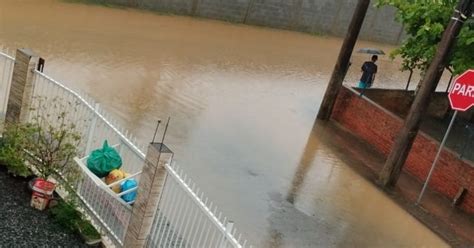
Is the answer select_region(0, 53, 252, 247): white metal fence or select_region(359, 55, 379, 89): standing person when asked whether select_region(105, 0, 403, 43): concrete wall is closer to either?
select_region(359, 55, 379, 89): standing person

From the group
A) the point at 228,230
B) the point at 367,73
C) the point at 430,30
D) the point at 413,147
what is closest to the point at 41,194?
the point at 228,230

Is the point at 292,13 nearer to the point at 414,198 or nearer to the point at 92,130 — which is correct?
the point at 414,198

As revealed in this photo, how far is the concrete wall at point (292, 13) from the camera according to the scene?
2508 centimetres

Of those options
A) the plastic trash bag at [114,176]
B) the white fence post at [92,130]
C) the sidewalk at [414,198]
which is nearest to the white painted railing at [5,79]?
the white fence post at [92,130]

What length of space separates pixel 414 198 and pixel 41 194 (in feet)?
24.6

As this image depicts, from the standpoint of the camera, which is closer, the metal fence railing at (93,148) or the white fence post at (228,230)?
the white fence post at (228,230)

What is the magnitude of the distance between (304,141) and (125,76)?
5008mm

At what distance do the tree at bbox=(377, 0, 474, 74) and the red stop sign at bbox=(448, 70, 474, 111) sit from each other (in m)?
0.81

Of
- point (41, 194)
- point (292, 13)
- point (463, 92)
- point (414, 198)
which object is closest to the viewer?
point (41, 194)

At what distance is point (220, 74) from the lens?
59.0ft

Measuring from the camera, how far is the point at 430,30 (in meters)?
13.0

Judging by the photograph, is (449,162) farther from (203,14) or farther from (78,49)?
(203,14)

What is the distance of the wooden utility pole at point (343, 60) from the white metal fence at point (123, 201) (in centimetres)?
817

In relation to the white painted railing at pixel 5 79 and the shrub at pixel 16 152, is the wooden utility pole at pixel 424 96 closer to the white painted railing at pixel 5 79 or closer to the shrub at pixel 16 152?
the shrub at pixel 16 152
